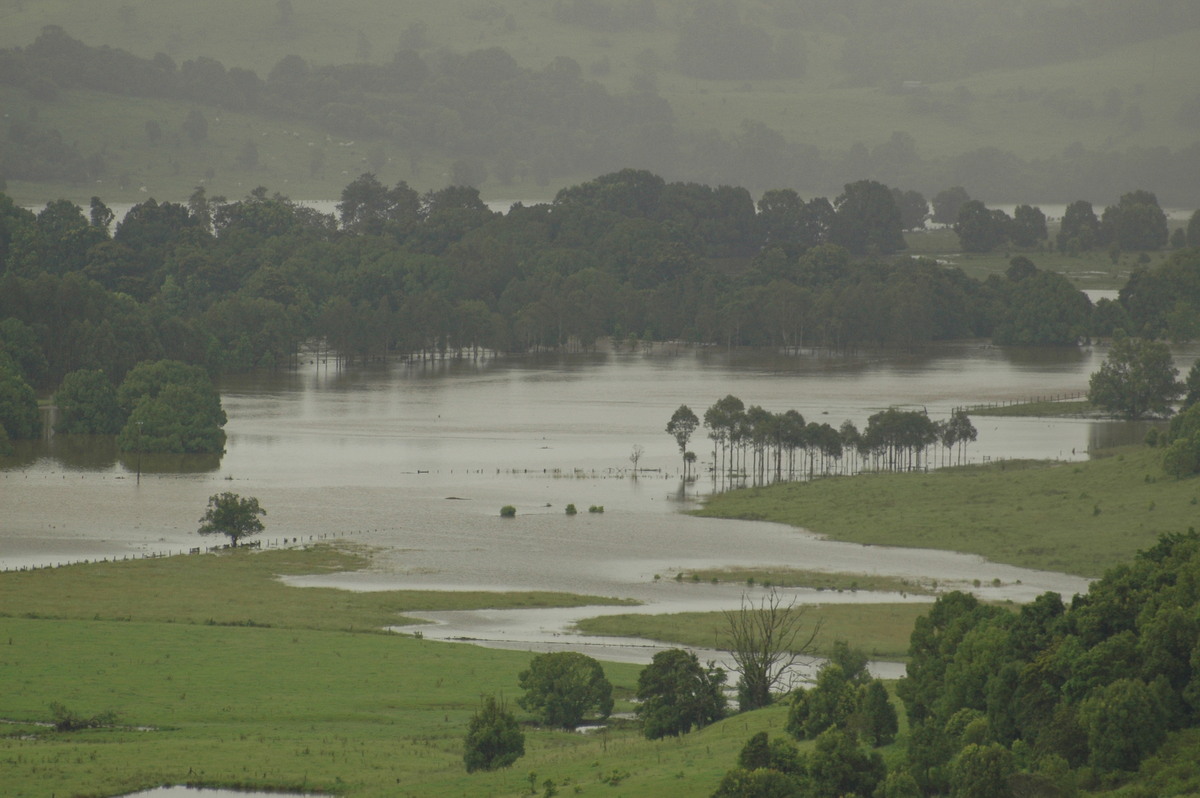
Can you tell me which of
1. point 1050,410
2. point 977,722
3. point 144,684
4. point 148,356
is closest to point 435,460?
point 148,356

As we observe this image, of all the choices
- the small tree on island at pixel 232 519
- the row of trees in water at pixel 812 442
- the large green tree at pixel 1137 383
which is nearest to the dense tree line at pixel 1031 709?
the small tree on island at pixel 232 519

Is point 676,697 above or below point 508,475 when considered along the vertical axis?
below

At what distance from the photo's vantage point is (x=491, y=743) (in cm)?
4175

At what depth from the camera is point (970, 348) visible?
184875 millimetres

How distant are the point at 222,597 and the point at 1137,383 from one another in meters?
73.9

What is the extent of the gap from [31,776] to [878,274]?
166 meters

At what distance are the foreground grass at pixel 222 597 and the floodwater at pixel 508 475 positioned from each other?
202cm

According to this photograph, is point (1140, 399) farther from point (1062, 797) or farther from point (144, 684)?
point (1062, 797)

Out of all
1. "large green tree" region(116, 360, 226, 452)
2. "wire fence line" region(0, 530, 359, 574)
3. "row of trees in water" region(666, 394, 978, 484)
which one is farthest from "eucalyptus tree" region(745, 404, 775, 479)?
"large green tree" region(116, 360, 226, 452)

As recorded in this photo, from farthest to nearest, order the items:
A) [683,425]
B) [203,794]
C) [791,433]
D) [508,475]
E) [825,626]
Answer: [683,425] → [791,433] → [508,475] → [825,626] → [203,794]

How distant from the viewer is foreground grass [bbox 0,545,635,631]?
2469 inches

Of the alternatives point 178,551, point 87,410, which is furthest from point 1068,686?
point 87,410

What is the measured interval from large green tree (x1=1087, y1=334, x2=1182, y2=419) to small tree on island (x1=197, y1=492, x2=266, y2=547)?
65.1 m

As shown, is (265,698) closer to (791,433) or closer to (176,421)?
(791,433)
